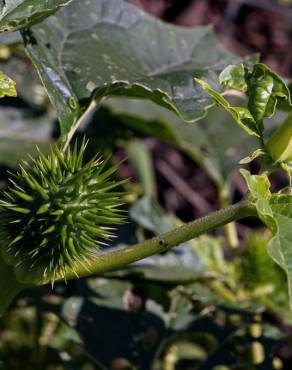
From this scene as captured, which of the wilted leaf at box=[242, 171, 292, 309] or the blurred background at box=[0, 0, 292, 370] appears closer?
the wilted leaf at box=[242, 171, 292, 309]

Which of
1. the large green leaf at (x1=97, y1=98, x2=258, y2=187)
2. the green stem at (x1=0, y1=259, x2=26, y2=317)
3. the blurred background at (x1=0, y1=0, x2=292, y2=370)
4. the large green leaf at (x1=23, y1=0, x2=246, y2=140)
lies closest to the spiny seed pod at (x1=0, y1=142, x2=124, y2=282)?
the green stem at (x1=0, y1=259, x2=26, y2=317)

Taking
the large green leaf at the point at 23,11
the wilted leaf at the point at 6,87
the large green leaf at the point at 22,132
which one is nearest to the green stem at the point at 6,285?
the wilted leaf at the point at 6,87

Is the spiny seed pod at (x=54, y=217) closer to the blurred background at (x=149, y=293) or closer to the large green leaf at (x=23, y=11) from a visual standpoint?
the large green leaf at (x=23, y=11)

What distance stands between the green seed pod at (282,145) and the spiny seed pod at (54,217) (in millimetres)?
258

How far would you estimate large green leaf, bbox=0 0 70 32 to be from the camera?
1.25 metres

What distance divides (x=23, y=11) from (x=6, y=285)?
47 cm

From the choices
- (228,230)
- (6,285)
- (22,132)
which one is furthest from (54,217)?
(22,132)

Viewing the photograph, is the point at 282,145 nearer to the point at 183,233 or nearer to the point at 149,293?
the point at 183,233

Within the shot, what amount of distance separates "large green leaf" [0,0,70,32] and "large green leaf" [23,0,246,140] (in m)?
0.14

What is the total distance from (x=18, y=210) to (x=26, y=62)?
143 centimetres

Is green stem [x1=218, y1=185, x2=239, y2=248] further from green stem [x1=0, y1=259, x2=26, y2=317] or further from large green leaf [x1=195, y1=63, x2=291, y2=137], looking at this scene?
green stem [x1=0, y1=259, x2=26, y2=317]

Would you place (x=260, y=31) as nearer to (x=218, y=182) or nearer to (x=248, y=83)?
(x=218, y=182)

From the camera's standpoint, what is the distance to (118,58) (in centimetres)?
163

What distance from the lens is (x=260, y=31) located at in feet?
14.6
